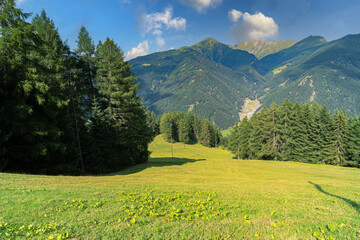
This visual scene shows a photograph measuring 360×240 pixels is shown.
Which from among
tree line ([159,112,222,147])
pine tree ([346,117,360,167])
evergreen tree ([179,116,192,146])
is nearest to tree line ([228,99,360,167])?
pine tree ([346,117,360,167])

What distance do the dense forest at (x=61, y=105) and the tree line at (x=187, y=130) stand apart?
2890 inches

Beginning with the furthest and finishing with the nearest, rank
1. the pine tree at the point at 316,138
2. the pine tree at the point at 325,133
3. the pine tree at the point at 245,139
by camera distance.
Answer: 1. the pine tree at the point at 245,139
2. the pine tree at the point at 316,138
3. the pine tree at the point at 325,133

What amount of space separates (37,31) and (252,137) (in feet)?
190

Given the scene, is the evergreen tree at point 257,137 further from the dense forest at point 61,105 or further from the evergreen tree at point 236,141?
the dense forest at point 61,105

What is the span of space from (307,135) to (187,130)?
2651 inches

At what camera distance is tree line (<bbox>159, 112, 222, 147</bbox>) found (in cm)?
10862

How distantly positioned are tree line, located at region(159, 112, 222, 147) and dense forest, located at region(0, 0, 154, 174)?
73.4 m

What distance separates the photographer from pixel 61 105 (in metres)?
20.5

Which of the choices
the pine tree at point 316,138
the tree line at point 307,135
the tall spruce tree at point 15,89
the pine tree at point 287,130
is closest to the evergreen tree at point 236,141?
the tree line at point 307,135

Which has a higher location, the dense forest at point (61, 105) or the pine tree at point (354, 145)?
the dense forest at point (61, 105)

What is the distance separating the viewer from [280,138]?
177 ft

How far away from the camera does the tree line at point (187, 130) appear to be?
10862 centimetres

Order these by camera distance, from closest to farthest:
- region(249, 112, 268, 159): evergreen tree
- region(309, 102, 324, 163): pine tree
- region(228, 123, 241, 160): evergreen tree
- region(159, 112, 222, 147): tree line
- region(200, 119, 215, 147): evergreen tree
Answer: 1. region(309, 102, 324, 163): pine tree
2. region(249, 112, 268, 159): evergreen tree
3. region(228, 123, 241, 160): evergreen tree
4. region(159, 112, 222, 147): tree line
5. region(200, 119, 215, 147): evergreen tree

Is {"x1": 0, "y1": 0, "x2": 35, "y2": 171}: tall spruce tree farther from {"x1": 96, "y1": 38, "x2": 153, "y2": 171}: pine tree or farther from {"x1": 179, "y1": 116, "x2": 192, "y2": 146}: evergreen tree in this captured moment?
{"x1": 179, "y1": 116, "x2": 192, "y2": 146}: evergreen tree
